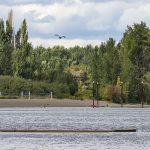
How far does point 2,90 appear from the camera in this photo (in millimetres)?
150875

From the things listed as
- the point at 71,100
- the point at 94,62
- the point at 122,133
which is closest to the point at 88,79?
the point at 94,62

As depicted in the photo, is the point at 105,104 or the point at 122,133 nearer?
the point at 122,133

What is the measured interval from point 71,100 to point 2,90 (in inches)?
592

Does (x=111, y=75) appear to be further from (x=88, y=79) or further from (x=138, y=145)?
(x=138, y=145)

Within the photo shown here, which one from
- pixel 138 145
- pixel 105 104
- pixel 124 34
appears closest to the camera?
pixel 138 145

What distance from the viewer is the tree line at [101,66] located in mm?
157250

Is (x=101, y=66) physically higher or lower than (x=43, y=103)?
higher

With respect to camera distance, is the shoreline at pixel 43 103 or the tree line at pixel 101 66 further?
the tree line at pixel 101 66

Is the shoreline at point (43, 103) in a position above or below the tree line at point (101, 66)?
below

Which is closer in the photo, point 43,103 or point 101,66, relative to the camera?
point 43,103

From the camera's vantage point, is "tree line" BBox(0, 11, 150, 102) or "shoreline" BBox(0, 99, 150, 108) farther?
"tree line" BBox(0, 11, 150, 102)

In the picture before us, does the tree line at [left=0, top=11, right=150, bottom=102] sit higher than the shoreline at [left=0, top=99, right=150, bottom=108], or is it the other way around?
the tree line at [left=0, top=11, right=150, bottom=102]

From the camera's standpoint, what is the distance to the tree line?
516 feet

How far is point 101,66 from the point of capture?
17438 centimetres
